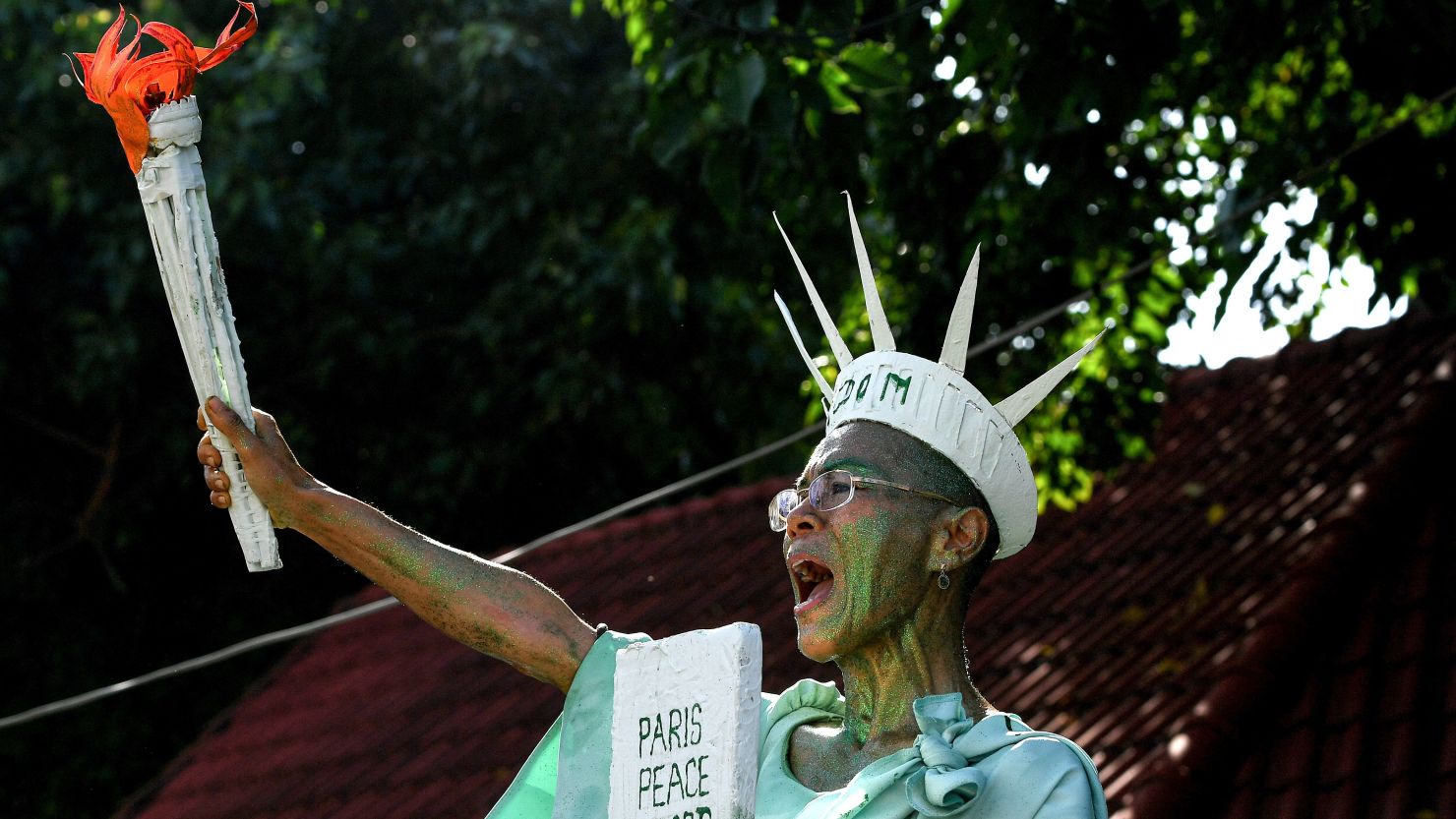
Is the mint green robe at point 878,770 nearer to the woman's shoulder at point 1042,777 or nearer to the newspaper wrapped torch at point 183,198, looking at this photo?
the woman's shoulder at point 1042,777

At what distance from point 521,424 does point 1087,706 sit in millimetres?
5775

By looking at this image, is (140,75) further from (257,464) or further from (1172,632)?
(1172,632)

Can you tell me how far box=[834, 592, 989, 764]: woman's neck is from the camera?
3.45 metres

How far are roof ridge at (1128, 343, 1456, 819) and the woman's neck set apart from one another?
6.63 feet

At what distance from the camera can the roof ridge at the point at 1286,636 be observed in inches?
214

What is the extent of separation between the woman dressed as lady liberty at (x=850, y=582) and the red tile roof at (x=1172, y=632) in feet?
6.23

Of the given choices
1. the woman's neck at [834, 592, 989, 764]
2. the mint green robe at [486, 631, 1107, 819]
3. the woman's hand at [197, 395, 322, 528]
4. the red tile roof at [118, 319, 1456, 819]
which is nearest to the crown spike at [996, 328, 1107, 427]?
the woman's neck at [834, 592, 989, 764]

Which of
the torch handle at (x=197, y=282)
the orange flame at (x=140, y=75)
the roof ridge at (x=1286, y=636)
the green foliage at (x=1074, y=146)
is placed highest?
the orange flame at (x=140, y=75)

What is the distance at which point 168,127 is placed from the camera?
3393 mm

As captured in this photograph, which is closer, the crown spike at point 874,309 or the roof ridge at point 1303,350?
the crown spike at point 874,309

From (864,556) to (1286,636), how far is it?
276 cm

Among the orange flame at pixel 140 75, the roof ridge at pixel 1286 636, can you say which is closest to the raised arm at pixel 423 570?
the orange flame at pixel 140 75

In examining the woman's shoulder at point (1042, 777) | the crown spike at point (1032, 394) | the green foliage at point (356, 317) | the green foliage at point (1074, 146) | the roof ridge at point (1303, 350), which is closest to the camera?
the woman's shoulder at point (1042, 777)

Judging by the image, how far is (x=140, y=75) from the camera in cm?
334
